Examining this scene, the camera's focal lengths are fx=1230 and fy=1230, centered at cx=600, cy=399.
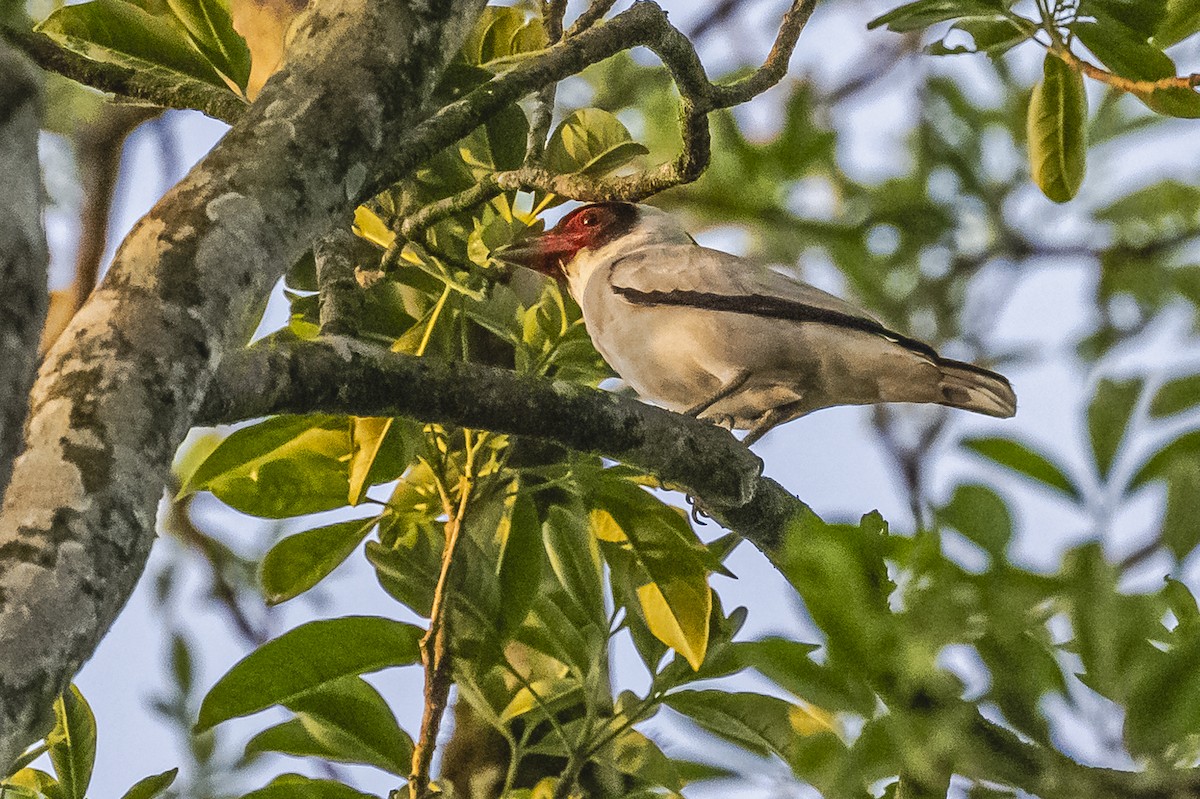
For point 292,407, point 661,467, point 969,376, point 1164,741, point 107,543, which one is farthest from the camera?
point 969,376

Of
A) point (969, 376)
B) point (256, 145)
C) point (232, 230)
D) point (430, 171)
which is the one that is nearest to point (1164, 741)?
point (232, 230)

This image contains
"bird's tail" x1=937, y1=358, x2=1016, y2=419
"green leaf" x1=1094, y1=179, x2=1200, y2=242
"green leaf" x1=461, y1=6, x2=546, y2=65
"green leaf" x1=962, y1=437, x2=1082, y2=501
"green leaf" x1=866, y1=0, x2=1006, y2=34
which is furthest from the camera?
"bird's tail" x1=937, y1=358, x2=1016, y2=419

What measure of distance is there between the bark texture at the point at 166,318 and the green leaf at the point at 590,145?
89 cm

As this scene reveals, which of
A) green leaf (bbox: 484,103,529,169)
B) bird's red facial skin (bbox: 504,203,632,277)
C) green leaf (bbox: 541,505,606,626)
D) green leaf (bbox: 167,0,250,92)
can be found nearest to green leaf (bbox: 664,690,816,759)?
green leaf (bbox: 541,505,606,626)

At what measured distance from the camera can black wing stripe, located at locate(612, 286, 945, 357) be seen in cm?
388

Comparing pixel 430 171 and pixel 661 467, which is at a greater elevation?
pixel 430 171

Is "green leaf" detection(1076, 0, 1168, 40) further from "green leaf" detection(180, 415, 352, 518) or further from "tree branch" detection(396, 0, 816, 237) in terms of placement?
"green leaf" detection(180, 415, 352, 518)

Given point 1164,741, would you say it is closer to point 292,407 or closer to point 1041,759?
point 1041,759

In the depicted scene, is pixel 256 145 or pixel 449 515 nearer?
pixel 256 145

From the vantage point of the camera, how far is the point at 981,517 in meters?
1.05

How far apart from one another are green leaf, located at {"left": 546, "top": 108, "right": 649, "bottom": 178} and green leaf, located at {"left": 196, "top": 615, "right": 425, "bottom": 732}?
1.16 meters

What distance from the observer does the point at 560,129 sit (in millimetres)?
2986

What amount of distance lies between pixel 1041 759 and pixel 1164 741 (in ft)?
0.33

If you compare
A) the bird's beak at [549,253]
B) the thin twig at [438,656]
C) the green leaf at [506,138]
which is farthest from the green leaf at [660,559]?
the bird's beak at [549,253]
